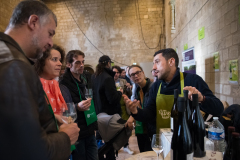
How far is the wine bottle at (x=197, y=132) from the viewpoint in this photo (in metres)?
0.81

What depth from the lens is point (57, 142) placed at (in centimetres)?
65

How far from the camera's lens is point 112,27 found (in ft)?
28.2

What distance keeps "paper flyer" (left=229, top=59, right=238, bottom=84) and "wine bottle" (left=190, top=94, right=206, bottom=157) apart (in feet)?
4.26

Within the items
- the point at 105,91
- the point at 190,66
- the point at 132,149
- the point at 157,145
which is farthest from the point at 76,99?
the point at 190,66

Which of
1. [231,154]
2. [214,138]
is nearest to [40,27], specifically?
[231,154]

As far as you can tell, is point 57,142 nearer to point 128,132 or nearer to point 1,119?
point 1,119

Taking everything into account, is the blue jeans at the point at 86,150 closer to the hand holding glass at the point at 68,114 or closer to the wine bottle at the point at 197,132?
the hand holding glass at the point at 68,114

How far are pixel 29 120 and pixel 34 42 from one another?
44 centimetres

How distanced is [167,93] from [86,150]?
1278mm

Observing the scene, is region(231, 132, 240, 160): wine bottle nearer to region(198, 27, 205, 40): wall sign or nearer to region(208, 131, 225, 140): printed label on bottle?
region(208, 131, 225, 140): printed label on bottle

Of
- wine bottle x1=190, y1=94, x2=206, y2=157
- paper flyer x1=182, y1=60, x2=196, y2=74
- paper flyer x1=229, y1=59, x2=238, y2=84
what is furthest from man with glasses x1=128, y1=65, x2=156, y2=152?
paper flyer x1=182, y1=60, x2=196, y2=74

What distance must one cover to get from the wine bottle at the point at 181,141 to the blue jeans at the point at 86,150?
1.32 meters

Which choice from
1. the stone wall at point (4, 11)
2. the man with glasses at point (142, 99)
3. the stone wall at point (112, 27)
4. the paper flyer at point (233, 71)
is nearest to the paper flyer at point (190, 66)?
the paper flyer at point (233, 71)

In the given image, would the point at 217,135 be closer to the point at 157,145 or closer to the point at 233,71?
the point at 157,145
